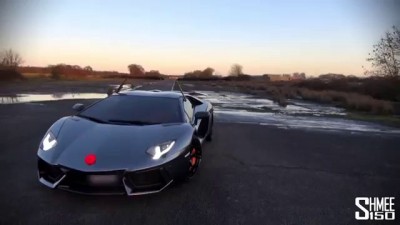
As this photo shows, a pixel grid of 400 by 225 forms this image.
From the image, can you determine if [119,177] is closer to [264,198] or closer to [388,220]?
[264,198]

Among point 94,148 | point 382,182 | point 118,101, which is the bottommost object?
point 382,182

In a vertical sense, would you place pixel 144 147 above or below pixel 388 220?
above

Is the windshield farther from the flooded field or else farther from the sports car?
the flooded field

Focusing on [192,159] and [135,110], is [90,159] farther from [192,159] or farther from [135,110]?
[135,110]

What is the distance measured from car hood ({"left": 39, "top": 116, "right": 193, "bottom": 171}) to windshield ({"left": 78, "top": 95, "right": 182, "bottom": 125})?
26cm

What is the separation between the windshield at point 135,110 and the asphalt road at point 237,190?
3.24 ft

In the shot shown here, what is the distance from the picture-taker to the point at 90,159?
3807 mm

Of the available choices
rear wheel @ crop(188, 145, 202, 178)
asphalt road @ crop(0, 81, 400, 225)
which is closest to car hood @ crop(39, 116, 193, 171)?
rear wheel @ crop(188, 145, 202, 178)

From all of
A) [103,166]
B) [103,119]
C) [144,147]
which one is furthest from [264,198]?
[103,119]

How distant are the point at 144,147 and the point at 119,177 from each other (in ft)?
1.75

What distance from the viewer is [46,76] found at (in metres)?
69.4

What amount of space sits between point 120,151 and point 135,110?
53.4 inches

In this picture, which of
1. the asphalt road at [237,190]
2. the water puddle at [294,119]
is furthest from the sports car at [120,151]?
the water puddle at [294,119]

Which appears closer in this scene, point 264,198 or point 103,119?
point 264,198
